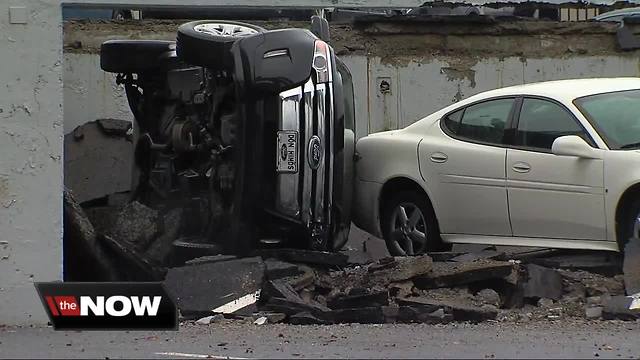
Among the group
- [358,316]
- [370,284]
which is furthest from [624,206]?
[358,316]

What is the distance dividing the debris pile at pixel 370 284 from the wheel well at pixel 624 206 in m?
0.29

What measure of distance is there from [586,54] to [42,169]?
809 centimetres

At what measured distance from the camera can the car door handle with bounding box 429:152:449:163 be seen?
10.3 metres

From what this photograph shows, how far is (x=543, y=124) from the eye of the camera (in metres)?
9.76

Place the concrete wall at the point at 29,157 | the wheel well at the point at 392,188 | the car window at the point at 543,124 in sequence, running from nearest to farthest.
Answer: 1. the concrete wall at the point at 29,157
2. the car window at the point at 543,124
3. the wheel well at the point at 392,188

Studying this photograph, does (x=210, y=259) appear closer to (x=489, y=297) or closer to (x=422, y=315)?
(x=422, y=315)

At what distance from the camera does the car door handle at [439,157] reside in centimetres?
1030

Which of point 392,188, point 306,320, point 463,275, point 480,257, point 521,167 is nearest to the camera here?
point 306,320

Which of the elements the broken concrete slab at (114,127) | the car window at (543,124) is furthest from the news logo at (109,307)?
the broken concrete slab at (114,127)

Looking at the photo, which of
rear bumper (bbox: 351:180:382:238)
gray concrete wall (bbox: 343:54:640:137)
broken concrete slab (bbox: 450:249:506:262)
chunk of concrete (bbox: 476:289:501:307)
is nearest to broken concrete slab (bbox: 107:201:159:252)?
rear bumper (bbox: 351:180:382:238)

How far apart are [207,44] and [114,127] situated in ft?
11.8

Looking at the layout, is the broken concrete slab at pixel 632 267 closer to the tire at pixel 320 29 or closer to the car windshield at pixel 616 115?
the car windshield at pixel 616 115

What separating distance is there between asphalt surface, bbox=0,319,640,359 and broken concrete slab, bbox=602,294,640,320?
13 centimetres

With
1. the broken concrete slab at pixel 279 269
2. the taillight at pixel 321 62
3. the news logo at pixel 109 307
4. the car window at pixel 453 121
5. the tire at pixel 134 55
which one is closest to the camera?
the news logo at pixel 109 307
